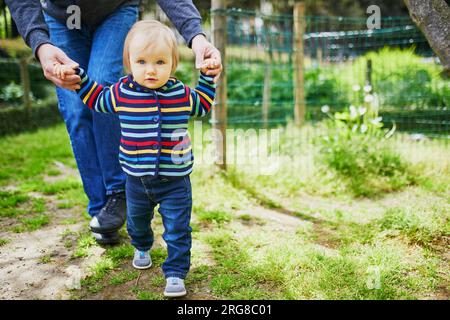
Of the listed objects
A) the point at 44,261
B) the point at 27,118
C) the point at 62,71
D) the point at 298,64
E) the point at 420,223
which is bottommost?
the point at 44,261

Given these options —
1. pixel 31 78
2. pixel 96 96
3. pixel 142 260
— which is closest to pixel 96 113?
pixel 96 96

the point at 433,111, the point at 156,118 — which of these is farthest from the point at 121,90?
the point at 433,111

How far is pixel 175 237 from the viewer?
2014 millimetres

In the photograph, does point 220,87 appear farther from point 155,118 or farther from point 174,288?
point 174,288

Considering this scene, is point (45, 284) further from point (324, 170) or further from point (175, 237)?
point (324, 170)

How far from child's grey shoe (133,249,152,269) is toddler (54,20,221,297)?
265 millimetres

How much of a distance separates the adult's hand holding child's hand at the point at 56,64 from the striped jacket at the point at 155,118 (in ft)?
0.19

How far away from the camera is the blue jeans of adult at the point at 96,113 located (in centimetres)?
238

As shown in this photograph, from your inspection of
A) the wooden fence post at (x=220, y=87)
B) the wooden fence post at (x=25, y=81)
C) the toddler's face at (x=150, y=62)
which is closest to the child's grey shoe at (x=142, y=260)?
the toddler's face at (x=150, y=62)

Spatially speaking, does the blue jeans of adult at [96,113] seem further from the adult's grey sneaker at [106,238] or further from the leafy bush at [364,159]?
the leafy bush at [364,159]

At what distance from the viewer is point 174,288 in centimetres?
198

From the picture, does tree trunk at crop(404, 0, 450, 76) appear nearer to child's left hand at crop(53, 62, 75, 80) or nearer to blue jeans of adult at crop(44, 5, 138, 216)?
blue jeans of adult at crop(44, 5, 138, 216)

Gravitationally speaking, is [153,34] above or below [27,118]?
above

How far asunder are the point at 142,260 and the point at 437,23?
1798 millimetres
